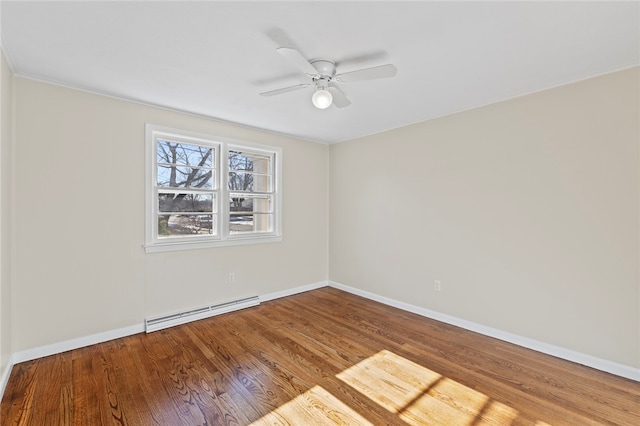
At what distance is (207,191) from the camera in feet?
11.8

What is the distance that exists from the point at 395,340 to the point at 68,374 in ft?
9.46

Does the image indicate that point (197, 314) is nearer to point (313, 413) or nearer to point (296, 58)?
point (313, 413)

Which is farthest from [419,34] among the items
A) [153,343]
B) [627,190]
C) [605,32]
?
[153,343]

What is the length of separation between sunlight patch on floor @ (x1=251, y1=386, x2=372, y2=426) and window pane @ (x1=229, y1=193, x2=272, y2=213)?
8.40 ft

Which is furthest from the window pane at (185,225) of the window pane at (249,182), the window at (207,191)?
the window pane at (249,182)

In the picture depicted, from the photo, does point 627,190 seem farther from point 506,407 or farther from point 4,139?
point 4,139

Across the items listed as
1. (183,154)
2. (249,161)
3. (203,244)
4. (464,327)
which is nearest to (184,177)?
(183,154)

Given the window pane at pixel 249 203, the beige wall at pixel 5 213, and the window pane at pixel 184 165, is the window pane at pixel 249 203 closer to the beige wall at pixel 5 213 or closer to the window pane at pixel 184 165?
the window pane at pixel 184 165

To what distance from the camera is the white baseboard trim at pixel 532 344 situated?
2.30 m

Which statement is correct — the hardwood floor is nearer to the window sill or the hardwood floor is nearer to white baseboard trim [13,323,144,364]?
white baseboard trim [13,323,144,364]

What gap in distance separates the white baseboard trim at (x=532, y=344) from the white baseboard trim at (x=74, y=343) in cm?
312

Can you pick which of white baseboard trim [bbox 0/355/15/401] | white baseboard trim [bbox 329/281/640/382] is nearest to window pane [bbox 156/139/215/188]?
white baseboard trim [bbox 0/355/15/401]

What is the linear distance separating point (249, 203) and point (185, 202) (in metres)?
0.90

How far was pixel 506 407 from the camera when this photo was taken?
1.94 metres
